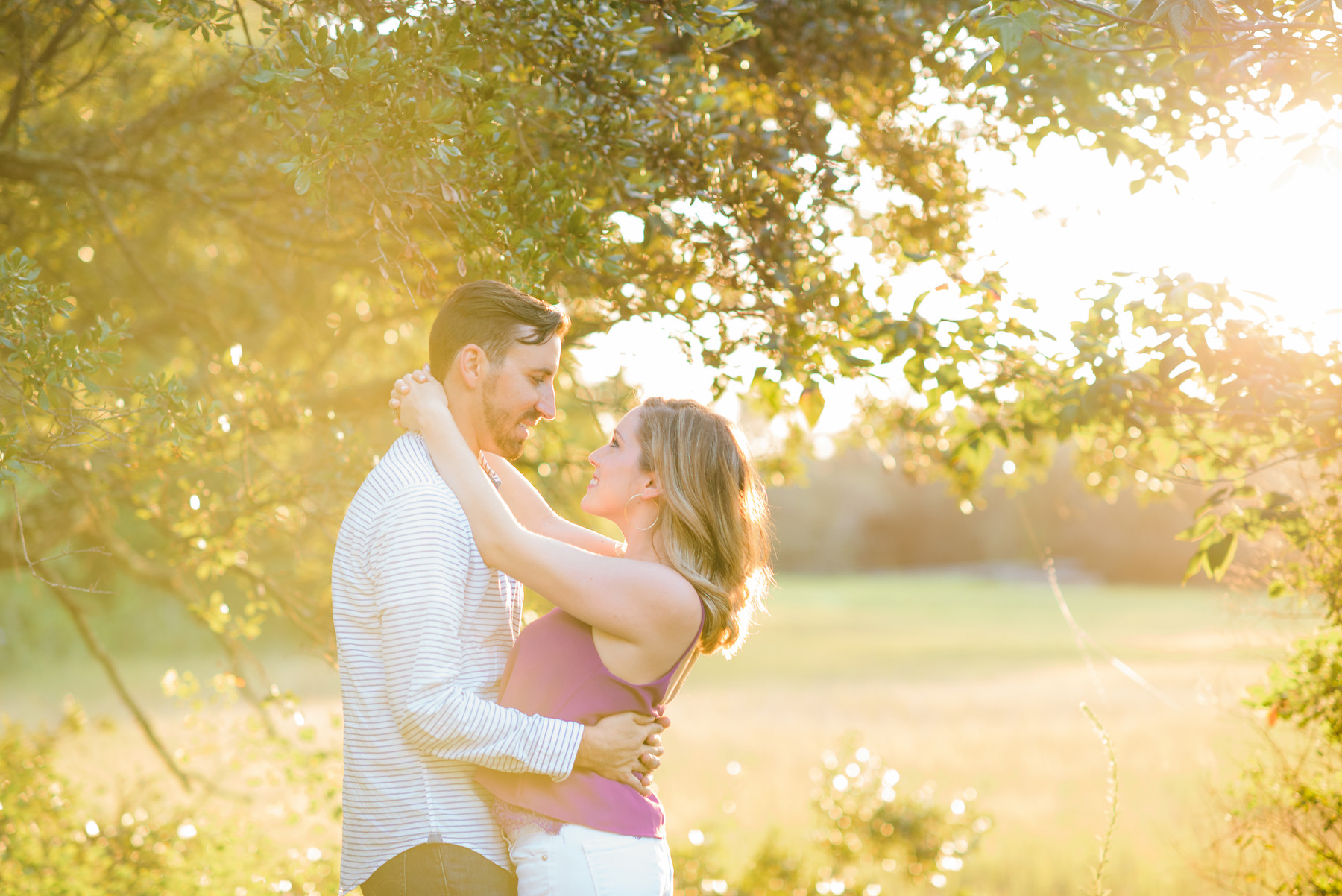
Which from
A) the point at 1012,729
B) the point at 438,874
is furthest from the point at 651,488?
the point at 1012,729

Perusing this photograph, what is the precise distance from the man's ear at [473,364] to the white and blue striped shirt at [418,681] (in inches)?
9.3

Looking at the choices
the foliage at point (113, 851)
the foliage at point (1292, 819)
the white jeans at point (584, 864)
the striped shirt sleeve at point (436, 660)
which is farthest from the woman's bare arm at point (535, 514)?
the foliage at point (113, 851)

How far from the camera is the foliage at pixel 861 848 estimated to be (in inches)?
303

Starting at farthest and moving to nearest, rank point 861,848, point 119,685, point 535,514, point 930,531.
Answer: point 930,531, point 861,848, point 119,685, point 535,514

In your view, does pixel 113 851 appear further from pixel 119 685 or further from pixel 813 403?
pixel 813 403

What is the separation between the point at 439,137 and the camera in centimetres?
320

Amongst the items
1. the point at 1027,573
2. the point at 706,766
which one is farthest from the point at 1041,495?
the point at 706,766

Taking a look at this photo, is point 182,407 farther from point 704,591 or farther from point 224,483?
point 704,591

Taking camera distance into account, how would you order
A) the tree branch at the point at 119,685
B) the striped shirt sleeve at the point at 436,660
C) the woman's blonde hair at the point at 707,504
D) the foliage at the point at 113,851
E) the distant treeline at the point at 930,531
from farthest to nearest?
1. the distant treeline at the point at 930,531
2. the tree branch at the point at 119,685
3. the foliage at the point at 113,851
4. the woman's blonde hair at the point at 707,504
5. the striped shirt sleeve at the point at 436,660

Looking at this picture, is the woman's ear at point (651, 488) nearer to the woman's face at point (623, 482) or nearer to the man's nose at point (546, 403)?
the woman's face at point (623, 482)

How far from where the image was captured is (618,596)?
251cm

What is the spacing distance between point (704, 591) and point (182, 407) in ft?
7.57

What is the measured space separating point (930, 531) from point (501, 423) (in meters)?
53.5

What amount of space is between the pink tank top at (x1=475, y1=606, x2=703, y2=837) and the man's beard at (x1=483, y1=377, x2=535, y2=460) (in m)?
0.52
